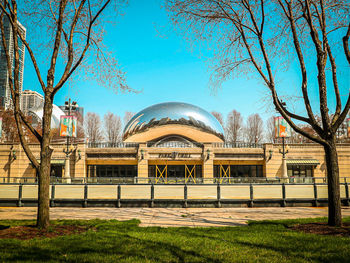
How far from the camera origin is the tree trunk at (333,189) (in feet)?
27.4

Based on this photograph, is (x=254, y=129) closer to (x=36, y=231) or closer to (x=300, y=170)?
(x=300, y=170)

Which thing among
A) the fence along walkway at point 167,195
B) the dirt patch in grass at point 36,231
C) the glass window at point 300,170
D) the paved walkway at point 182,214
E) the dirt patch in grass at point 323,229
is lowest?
the paved walkway at point 182,214

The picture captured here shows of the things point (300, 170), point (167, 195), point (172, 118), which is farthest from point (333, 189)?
point (172, 118)

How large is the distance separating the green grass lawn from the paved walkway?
1974mm

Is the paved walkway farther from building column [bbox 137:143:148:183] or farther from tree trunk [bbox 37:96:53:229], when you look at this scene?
building column [bbox 137:143:148:183]

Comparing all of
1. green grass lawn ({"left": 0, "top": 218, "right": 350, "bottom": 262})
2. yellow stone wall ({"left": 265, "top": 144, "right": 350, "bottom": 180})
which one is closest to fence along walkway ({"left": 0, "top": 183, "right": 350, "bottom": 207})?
green grass lawn ({"left": 0, "top": 218, "right": 350, "bottom": 262})

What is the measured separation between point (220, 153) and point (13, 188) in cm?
2788

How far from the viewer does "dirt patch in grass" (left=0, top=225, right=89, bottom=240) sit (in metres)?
7.30

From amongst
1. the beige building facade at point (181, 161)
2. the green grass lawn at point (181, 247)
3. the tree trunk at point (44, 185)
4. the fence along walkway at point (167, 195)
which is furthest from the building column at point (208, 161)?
the tree trunk at point (44, 185)

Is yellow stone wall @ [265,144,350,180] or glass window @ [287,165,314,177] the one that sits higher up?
yellow stone wall @ [265,144,350,180]

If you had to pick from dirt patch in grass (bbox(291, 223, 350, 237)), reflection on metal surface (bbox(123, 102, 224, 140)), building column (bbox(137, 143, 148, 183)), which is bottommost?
dirt patch in grass (bbox(291, 223, 350, 237))

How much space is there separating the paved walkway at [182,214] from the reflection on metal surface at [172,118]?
35232 millimetres

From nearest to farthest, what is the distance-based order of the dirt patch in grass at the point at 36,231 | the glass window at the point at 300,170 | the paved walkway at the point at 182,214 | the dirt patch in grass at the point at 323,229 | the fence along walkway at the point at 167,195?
1. the dirt patch in grass at the point at 36,231
2. the dirt patch in grass at the point at 323,229
3. the paved walkway at the point at 182,214
4. the fence along walkway at the point at 167,195
5. the glass window at the point at 300,170

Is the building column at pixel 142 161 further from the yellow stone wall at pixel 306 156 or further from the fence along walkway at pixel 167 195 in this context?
the fence along walkway at pixel 167 195
